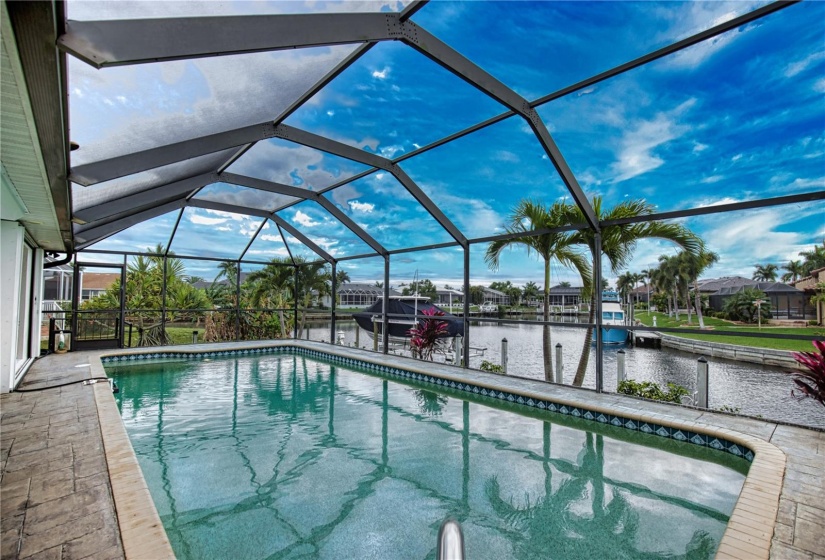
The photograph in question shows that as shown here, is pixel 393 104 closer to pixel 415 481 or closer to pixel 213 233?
pixel 415 481

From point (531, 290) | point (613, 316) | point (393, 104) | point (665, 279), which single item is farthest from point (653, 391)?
point (393, 104)

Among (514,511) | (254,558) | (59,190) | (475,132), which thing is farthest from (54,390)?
(475,132)

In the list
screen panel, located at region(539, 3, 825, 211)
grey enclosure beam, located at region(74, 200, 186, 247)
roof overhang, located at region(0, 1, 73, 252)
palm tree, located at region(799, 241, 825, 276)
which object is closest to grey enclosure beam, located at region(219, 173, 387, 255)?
grey enclosure beam, located at region(74, 200, 186, 247)

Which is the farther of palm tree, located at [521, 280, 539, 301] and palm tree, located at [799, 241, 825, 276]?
palm tree, located at [521, 280, 539, 301]

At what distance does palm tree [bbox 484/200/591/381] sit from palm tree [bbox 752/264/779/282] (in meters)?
2.32

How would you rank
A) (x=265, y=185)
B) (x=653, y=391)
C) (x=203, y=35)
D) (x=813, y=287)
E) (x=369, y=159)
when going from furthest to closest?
(x=265, y=185) → (x=369, y=159) → (x=653, y=391) → (x=813, y=287) → (x=203, y=35)

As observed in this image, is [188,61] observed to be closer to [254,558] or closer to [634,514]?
[254,558]

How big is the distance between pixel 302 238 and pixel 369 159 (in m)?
5.36

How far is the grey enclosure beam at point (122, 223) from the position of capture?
823 centimetres

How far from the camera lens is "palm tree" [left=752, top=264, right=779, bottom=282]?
5.55 meters

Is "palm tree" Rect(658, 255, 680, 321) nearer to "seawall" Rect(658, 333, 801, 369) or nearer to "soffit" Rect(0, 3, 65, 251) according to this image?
"seawall" Rect(658, 333, 801, 369)

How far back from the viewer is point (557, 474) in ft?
13.1

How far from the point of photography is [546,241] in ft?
24.9

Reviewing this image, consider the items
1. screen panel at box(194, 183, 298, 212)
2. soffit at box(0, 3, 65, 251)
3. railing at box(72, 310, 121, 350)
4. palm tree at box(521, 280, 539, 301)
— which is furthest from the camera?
railing at box(72, 310, 121, 350)
